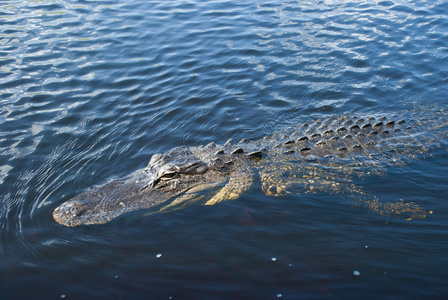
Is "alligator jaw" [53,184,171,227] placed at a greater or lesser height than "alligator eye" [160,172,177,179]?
lesser

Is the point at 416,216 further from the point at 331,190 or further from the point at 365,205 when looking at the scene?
the point at 331,190

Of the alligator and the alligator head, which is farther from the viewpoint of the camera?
the alligator

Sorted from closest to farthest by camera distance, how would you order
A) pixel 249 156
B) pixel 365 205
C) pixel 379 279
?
pixel 379 279
pixel 365 205
pixel 249 156

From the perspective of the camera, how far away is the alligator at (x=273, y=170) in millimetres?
4613

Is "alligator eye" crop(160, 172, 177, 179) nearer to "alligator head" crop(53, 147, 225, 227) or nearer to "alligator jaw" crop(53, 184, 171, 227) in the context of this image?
"alligator head" crop(53, 147, 225, 227)

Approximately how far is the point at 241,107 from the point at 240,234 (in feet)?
11.2

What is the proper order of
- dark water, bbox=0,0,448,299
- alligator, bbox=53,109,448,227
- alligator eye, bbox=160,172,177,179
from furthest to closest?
alligator eye, bbox=160,172,177,179 < alligator, bbox=53,109,448,227 < dark water, bbox=0,0,448,299

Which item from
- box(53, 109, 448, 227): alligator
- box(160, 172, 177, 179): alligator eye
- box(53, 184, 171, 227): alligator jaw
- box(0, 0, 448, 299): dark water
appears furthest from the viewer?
box(160, 172, 177, 179): alligator eye

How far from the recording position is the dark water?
3713mm

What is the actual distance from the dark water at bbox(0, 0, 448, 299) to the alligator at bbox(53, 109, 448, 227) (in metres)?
0.17

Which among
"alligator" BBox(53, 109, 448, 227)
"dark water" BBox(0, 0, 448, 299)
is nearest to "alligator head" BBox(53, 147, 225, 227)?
"alligator" BBox(53, 109, 448, 227)

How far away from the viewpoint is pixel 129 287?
3.60m

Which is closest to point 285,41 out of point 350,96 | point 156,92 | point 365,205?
point 350,96

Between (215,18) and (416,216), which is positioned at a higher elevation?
(215,18)
